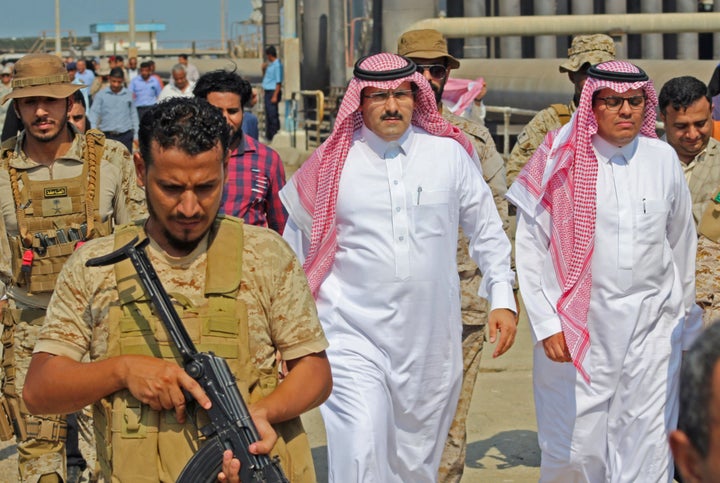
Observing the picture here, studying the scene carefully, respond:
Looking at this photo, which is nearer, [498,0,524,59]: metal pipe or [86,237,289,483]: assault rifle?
[86,237,289,483]: assault rifle

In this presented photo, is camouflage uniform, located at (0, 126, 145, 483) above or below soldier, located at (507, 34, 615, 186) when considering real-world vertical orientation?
A: below

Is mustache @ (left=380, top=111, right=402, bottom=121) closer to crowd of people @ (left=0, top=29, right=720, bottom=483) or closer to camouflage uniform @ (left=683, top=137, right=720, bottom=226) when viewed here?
crowd of people @ (left=0, top=29, right=720, bottom=483)

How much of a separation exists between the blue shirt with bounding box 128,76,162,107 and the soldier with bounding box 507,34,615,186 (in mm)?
16378

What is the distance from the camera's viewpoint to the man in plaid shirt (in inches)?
247

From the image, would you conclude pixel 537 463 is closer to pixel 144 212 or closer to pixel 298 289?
pixel 144 212

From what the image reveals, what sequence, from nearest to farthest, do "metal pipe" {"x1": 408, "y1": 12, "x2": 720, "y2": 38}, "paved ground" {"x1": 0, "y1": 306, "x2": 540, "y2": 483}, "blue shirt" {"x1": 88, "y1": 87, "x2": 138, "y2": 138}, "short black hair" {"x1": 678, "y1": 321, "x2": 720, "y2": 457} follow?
1. "short black hair" {"x1": 678, "y1": 321, "x2": 720, "y2": 457}
2. "paved ground" {"x1": 0, "y1": 306, "x2": 540, "y2": 483}
3. "metal pipe" {"x1": 408, "y1": 12, "x2": 720, "y2": 38}
4. "blue shirt" {"x1": 88, "y1": 87, "x2": 138, "y2": 138}

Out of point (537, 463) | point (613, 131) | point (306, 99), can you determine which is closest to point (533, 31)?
point (537, 463)

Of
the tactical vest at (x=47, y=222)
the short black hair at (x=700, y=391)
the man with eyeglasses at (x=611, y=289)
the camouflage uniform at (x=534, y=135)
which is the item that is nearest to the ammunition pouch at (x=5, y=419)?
the tactical vest at (x=47, y=222)

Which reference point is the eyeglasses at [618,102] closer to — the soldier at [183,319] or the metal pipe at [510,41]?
the soldier at [183,319]

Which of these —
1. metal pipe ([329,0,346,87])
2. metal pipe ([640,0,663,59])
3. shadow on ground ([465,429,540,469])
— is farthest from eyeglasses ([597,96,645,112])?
metal pipe ([329,0,346,87])

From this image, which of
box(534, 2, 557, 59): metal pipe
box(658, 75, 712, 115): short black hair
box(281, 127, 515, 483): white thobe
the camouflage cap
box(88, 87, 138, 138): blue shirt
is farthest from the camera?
box(534, 2, 557, 59): metal pipe

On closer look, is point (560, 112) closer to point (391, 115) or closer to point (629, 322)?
point (391, 115)

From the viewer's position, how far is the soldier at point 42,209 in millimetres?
5906

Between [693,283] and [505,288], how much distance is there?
0.79 m
